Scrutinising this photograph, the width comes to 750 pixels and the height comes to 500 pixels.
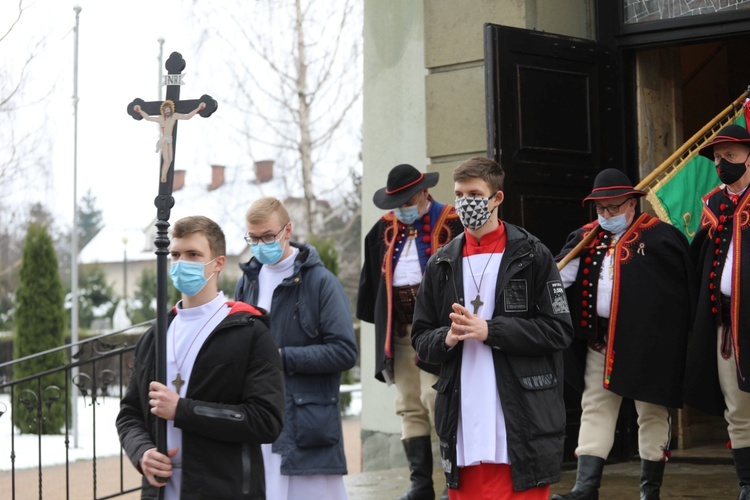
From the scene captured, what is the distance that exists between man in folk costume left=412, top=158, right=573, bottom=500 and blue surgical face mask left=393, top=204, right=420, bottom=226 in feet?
6.51

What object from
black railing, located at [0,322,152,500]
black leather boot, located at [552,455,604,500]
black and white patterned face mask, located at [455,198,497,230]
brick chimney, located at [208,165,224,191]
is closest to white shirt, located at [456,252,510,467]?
black and white patterned face mask, located at [455,198,497,230]

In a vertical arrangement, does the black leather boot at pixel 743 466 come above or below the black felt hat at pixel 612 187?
below

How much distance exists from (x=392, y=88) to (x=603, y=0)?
5.90ft

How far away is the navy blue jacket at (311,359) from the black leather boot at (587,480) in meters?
1.52

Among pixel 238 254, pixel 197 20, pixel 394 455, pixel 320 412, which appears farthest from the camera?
pixel 238 254

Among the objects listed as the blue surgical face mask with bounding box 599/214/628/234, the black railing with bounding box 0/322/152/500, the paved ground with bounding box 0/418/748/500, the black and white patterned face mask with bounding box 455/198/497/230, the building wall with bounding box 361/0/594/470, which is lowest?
the black railing with bounding box 0/322/152/500

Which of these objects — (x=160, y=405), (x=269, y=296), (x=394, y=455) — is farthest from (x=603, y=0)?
(x=160, y=405)

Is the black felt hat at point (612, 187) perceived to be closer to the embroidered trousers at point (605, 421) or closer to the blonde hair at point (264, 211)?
the embroidered trousers at point (605, 421)

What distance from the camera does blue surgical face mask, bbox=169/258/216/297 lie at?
4.11 m

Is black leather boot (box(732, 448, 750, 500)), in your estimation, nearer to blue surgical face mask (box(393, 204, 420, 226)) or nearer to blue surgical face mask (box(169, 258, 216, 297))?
blue surgical face mask (box(393, 204, 420, 226))

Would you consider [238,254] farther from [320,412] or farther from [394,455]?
[320,412]

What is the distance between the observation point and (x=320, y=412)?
5.50 m

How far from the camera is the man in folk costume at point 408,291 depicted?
6.98 meters

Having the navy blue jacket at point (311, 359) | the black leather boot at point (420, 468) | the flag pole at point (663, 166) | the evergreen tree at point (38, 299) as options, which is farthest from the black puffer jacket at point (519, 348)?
the evergreen tree at point (38, 299)
